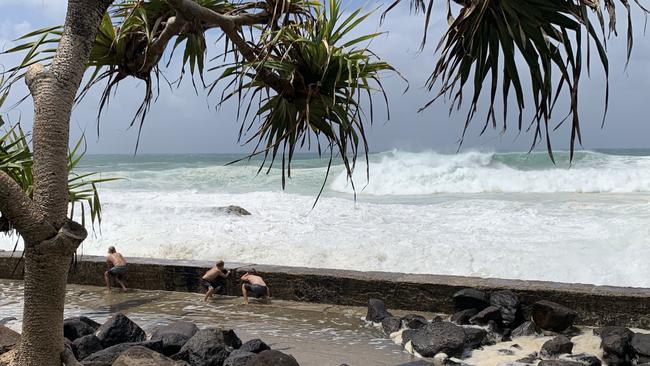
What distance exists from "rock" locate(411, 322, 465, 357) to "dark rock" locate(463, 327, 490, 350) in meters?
0.10

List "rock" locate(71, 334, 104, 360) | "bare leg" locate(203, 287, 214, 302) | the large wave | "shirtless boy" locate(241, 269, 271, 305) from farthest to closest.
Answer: the large wave, "bare leg" locate(203, 287, 214, 302), "shirtless boy" locate(241, 269, 271, 305), "rock" locate(71, 334, 104, 360)

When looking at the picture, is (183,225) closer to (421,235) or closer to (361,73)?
(421,235)

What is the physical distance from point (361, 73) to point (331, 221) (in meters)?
12.5

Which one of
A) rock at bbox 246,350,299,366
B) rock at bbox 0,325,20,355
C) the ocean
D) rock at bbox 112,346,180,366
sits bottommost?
the ocean

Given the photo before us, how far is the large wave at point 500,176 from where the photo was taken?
2631 cm

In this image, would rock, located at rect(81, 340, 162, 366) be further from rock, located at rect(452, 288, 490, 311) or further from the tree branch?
rock, located at rect(452, 288, 490, 311)

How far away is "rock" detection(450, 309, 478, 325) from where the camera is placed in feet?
19.2

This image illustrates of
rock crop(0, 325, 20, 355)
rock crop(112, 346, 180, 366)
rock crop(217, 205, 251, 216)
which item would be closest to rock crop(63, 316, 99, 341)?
rock crop(0, 325, 20, 355)

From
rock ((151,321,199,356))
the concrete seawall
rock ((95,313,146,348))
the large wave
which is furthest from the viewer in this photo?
the large wave

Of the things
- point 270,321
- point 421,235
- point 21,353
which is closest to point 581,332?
point 270,321

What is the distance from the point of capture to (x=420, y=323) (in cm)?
573

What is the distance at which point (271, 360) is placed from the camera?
4.17 m

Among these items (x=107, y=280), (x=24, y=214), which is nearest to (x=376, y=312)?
(x=107, y=280)

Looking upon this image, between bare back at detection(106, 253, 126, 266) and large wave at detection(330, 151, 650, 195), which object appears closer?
bare back at detection(106, 253, 126, 266)
